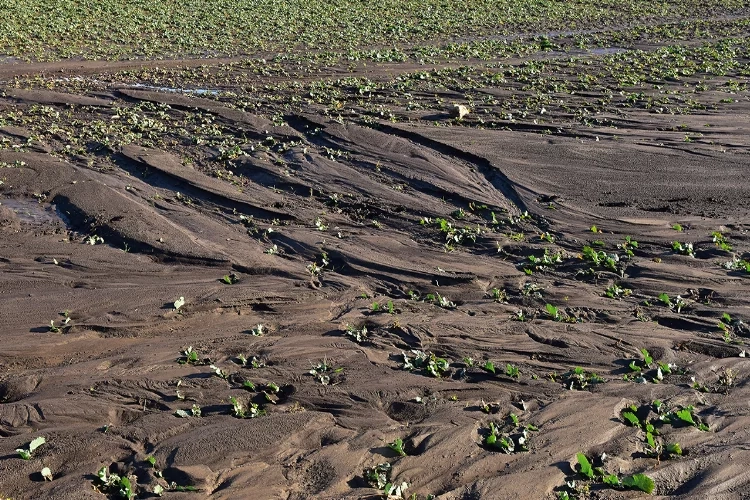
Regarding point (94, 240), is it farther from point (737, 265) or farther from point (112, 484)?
point (737, 265)

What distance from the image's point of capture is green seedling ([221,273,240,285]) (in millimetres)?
9609

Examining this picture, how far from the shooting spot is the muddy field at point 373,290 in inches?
257

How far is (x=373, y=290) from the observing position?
31.6ft

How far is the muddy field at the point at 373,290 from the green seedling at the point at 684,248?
38mm

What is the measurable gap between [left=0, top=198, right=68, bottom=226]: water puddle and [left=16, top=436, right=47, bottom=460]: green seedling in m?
5.39

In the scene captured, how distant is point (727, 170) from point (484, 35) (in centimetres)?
1339

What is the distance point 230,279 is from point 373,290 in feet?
5.98

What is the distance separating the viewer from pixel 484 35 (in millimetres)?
25125

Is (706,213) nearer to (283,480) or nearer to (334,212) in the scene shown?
(334,212)

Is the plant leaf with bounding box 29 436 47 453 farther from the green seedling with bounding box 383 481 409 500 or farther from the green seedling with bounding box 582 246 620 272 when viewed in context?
the green seedling with bounding box 582 246 620 272

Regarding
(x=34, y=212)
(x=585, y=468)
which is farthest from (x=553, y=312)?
(x=34, y=212)

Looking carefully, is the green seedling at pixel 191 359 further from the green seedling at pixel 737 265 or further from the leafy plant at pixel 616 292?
the green seedling at pixel 737 265

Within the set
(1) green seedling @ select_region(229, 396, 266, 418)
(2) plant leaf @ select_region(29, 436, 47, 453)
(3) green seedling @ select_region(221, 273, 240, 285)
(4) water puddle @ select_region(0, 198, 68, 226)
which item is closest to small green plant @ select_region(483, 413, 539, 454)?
(1) green seedling @ select_region(229, 396, 266, 418)

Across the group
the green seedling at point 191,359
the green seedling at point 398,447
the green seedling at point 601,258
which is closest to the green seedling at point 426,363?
the green seedling at point 398,447
